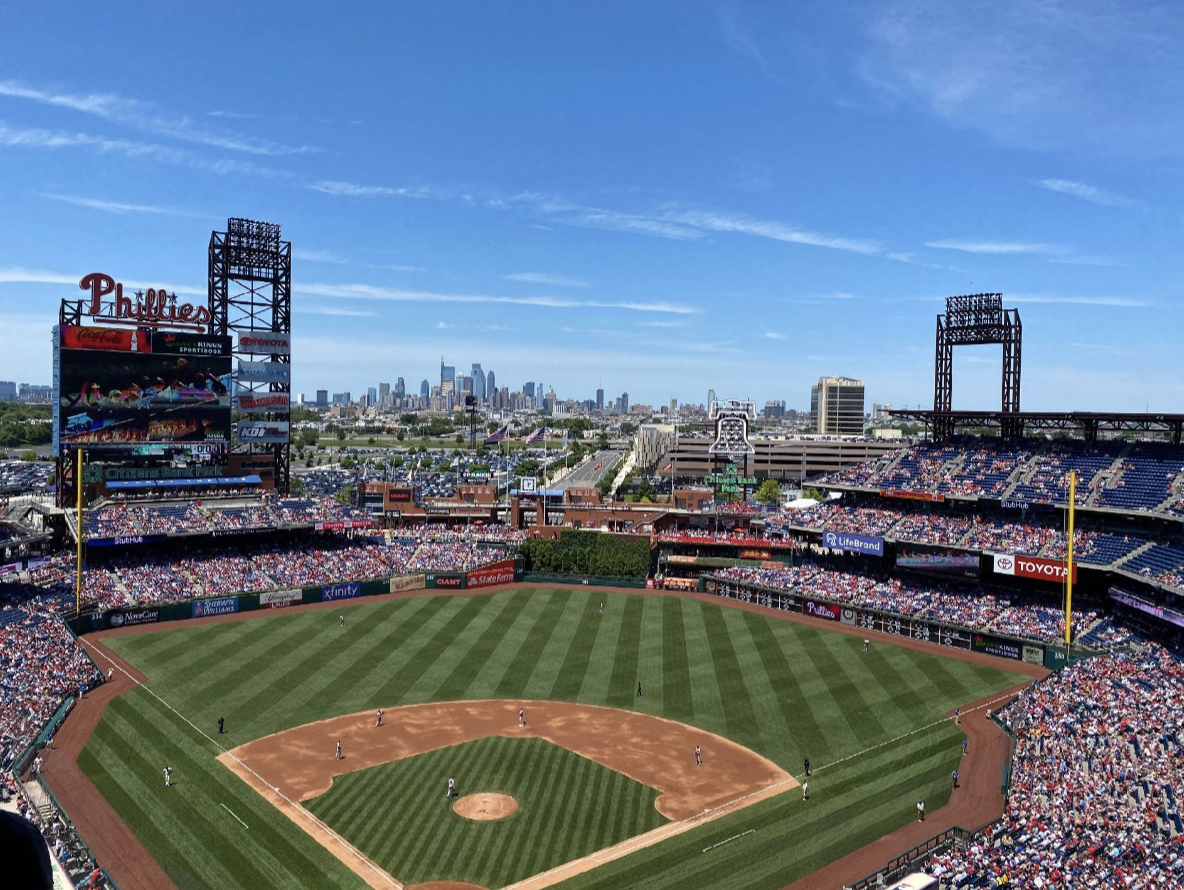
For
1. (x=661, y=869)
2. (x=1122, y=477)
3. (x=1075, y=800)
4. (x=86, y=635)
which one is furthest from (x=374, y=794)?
(x=1122, y=477)

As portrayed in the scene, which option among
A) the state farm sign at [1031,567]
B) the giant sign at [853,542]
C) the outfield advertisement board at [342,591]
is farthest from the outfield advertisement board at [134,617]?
the state farm sign at [1031,567]

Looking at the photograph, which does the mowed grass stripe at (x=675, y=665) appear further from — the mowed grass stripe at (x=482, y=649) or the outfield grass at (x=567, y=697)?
the mowed grass stripe at (x=482, y=649)

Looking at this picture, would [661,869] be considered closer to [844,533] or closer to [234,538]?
[844,533]

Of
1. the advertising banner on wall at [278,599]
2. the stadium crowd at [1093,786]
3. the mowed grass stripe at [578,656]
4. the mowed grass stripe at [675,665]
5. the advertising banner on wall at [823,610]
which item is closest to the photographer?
the stadium crowd at [1093,786]

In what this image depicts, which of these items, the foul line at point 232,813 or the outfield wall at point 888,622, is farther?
the outfield wall at point 888,622

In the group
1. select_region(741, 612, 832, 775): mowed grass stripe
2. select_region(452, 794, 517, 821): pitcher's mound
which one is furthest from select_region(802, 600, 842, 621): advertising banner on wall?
select_region(452, 794, 517, 821): pitcher's mound

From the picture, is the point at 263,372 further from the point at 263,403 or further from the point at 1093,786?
the point at 1093,786

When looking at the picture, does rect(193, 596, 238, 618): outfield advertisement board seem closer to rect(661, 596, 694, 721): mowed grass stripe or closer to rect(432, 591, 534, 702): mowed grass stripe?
rect(432, 591, 534, 702): mowed grass stripe

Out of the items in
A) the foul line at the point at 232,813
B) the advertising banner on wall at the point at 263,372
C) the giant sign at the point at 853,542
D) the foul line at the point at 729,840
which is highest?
the advertising banner on wall at the point at 263,372
